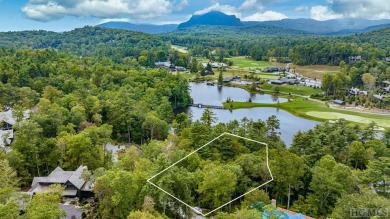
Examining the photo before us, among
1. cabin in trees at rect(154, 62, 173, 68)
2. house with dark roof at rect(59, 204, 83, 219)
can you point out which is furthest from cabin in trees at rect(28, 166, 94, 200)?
cabin in trees at rect(154, 62, 173, 68)

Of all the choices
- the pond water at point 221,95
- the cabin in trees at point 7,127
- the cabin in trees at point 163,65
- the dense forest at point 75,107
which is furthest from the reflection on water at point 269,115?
the cabin in trees at point 163,65

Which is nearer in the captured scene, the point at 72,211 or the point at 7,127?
the point at 72,211

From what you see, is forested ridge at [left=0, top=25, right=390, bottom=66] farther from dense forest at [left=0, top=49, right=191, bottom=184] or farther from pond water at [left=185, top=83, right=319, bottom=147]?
dense forest at [left=0, top=49, right=191, bottom=184]

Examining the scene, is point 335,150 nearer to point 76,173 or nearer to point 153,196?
point 153,196

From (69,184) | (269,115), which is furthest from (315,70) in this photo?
(69,184)

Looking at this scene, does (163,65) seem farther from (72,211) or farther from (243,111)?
(72,211)

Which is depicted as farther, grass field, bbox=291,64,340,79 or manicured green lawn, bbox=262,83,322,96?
grass field, bbox=291,64,340,79
